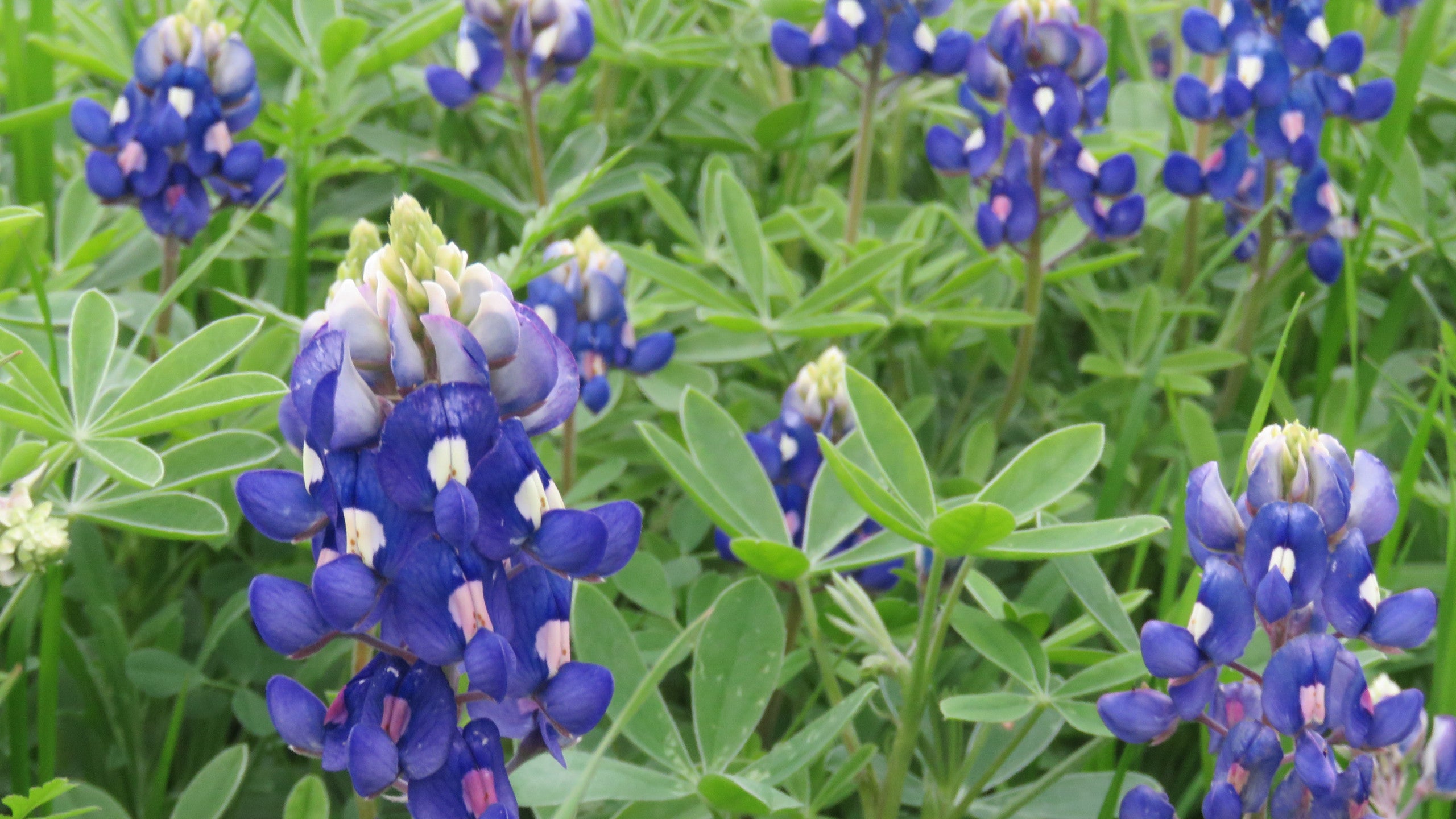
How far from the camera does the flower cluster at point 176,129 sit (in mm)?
2182

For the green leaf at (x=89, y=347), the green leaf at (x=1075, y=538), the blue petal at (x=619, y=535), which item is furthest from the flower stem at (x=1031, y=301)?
the green leaf at (x=89, y=347)

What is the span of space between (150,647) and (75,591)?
157 millimetres

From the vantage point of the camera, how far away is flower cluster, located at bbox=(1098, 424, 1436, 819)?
4.31 feet

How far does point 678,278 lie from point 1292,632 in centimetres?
126

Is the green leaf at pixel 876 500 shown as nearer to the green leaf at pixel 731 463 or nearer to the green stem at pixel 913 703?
the green stem at pixel 913 703

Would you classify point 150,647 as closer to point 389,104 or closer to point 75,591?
point 75,591

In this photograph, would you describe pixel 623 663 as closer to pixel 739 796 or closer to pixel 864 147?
pixel 739 796

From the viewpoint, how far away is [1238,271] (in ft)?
9.98

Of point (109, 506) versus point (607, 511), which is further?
point (109, 506)

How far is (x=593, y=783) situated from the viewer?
4.91 ft

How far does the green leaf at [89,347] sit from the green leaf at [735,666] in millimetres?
820

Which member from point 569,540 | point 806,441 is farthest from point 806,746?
point 806,441

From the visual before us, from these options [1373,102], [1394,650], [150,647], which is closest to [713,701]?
[1394,650]

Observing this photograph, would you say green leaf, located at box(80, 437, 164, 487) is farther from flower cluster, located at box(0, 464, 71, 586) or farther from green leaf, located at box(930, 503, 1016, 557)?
green leaf, located at box(930, 503, 1016, 557)
